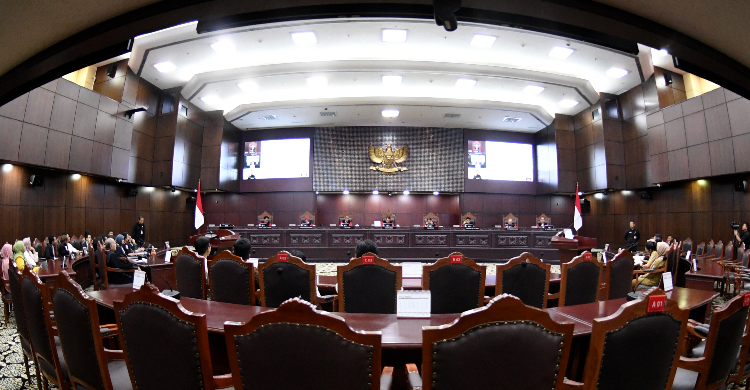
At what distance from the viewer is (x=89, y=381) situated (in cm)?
170

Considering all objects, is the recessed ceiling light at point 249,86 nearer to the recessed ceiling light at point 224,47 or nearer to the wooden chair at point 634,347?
the recessed ceiling light at point 224,47

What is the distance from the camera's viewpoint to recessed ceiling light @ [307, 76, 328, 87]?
1038 centimetres

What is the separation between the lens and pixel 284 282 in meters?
2.79

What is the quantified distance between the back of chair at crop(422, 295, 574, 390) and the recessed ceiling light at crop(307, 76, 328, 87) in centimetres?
1018

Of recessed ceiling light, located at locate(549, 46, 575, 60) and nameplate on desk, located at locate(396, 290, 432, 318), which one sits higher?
recessed ceiling light, located at locate(549, 46, 575, 60)

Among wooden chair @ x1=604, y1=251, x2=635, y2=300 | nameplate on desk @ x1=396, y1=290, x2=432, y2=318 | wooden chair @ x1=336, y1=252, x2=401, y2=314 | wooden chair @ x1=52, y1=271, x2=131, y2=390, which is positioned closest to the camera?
wooden chair @ x1=52, y1=271, x2=131, y2=390

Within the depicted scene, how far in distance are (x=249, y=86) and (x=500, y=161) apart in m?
10.3

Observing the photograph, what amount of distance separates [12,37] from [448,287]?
3.43 metres

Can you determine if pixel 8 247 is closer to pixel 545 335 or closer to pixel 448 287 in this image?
pixel 448 287

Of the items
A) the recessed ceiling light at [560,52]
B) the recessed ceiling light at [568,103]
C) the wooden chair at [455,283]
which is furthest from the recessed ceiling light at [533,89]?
the wooden chair at [455,283]

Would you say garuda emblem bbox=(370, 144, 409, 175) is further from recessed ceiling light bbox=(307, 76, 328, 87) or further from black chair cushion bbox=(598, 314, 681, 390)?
black chair cushion bbox=(598, 314, 681, 390)

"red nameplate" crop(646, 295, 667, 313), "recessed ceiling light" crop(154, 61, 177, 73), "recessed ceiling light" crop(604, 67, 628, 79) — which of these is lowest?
"red nameplate" crop(646, 295, 667, 313)

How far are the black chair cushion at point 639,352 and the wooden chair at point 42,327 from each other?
→ 2707 millimetres

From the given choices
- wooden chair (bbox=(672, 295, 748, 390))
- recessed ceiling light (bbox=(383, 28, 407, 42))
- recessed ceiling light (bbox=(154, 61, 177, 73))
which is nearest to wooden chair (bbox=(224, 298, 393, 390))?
wooden chair (bbox=(672, 295, 748, 390))
